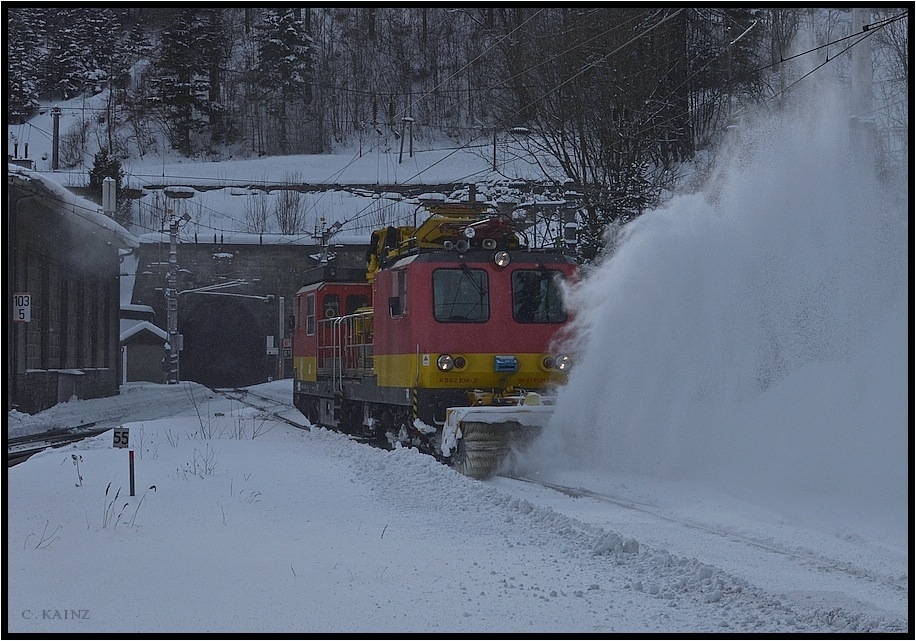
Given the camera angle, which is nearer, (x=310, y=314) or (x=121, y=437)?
(x=121, y=437)

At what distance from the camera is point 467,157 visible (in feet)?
216

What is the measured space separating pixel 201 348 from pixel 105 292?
1895 centimetres

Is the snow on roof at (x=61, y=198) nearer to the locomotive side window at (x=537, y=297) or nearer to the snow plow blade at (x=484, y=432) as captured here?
the locomotive side window at (x=537, y=297)

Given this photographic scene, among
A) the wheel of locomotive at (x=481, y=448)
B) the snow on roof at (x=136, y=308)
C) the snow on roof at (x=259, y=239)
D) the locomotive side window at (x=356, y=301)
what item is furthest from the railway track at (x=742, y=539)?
the snow on roof at (x=136, y=308)

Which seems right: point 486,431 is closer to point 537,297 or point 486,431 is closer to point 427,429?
point 427,429

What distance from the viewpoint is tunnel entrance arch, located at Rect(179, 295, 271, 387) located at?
61969 mm

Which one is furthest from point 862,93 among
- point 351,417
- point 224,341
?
point 224,341

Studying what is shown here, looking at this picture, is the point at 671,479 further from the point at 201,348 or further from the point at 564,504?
the point at 201,348

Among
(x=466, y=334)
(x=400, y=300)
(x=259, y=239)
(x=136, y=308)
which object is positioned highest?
(x=259, y=239)

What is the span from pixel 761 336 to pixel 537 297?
144 inches

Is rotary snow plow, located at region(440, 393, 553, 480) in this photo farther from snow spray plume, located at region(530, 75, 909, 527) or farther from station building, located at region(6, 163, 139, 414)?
station building, located at region(6, 163, 139, 414)

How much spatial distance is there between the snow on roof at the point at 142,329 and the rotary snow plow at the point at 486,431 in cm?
4650

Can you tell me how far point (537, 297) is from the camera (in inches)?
578

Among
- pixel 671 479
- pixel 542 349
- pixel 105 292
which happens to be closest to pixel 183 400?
pixel 105 292
